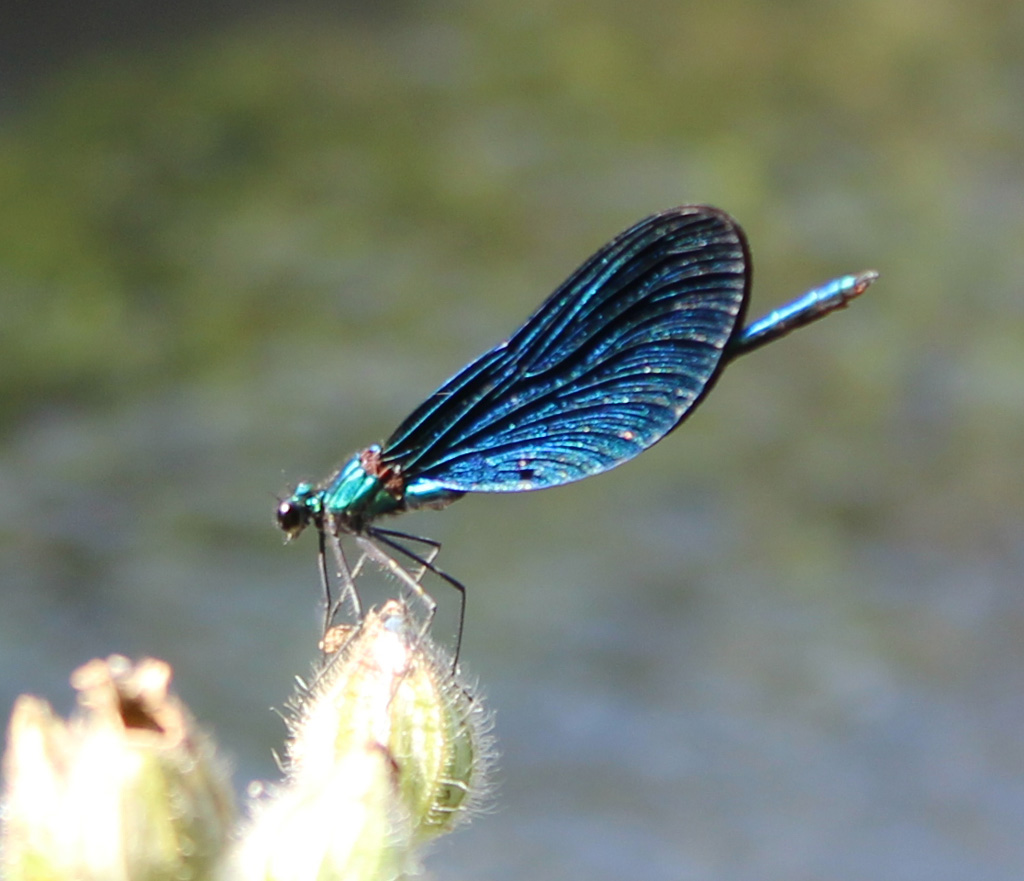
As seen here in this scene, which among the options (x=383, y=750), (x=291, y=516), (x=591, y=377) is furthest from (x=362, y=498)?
(x=383, y=750)

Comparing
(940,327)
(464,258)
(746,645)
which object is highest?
(464,258)

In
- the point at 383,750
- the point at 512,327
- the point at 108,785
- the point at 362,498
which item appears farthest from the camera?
the point at 512,327

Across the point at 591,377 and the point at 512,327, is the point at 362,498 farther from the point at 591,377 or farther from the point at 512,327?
the point at 512,327

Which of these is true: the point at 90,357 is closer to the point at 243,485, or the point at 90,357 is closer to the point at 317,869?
the point at 243,485

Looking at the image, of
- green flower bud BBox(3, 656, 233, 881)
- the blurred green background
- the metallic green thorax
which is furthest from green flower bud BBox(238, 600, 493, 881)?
the blurred green background

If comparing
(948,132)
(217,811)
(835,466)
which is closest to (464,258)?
(835,466)

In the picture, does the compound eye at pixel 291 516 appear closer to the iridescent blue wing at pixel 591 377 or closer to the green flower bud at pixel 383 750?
the iridescent blue wing at pixel 591 377

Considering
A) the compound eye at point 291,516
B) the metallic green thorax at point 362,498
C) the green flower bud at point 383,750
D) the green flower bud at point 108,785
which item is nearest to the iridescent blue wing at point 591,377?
the metallic green thorax at point 362,498
